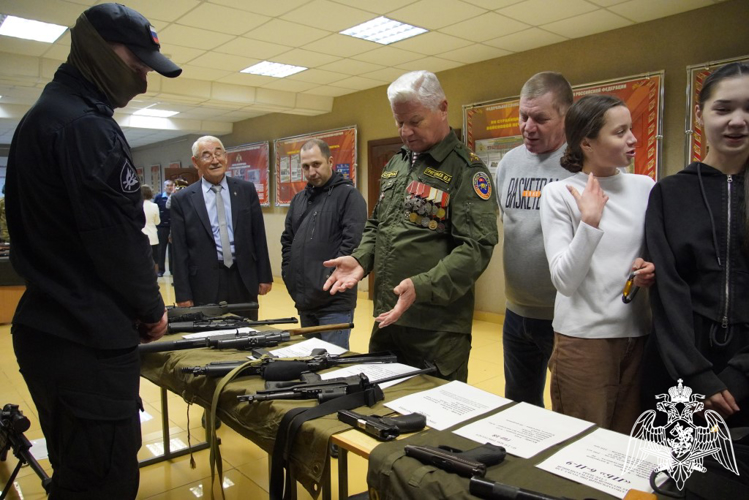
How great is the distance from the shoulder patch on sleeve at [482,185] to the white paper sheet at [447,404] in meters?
0.62

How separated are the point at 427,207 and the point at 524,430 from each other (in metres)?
0.79

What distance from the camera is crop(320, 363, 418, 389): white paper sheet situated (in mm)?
1491

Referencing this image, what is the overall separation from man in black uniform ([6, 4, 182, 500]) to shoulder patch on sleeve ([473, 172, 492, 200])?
1021 mm

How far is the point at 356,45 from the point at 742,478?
488 centimetres

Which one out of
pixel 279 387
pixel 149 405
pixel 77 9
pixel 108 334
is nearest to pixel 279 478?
pixel 279 387

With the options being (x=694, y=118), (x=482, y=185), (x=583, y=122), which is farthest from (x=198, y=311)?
(x=694, y=118)

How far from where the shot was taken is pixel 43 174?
128cm

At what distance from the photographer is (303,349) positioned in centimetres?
190

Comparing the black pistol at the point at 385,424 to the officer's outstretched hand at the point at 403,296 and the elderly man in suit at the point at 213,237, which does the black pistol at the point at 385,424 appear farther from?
the elderly man in suit at the point at 213,237

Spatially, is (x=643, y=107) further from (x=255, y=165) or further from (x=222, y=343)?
(x=255, y=165)

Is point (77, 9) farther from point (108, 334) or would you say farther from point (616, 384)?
point (616, 384)

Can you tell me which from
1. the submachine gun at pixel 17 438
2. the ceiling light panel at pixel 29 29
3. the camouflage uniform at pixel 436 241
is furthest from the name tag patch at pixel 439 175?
the ceiling light panel at pixel 29 29

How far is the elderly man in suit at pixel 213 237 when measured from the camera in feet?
9.81

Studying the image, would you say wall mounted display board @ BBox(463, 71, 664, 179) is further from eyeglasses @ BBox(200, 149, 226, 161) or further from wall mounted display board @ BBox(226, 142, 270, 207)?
wall mounted display board @ BBox(226, 142, 270, 207)
